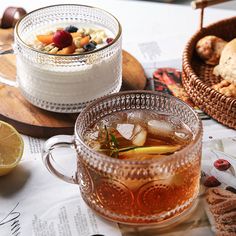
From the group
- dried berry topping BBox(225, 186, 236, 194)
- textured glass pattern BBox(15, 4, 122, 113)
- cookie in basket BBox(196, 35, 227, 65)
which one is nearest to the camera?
dried berry topping BBox(225, 186, 236, 194)

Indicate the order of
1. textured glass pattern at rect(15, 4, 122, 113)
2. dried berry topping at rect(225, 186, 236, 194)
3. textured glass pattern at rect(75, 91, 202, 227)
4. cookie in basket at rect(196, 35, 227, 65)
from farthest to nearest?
cookie in basket at rect(196, 35, 227, 65) → textured glass pattern at rect(15, 4, 122, 113) → dried berry topping at rect(225, 186, 236, 194) → textured glass pattern at rect(75, 91, 202, 227)

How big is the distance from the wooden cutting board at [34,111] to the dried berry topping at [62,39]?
120 mm

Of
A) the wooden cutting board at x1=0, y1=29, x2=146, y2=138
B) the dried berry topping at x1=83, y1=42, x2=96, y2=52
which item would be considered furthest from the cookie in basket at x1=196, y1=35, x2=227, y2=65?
the dried berry topping at x1=83, y1=42, x2=96, y2=52

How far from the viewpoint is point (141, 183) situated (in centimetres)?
73

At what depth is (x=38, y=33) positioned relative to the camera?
1075 millimetres

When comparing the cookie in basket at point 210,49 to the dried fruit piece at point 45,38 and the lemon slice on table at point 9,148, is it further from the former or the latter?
the lemon slice on table at point 9,148

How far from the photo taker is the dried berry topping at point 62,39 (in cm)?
98

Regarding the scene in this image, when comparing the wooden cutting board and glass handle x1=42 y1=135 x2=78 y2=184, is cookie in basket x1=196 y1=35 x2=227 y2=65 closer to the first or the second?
the wooden cutting board

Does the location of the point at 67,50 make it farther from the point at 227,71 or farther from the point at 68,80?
the point at 227,71

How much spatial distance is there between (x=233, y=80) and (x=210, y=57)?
99mm

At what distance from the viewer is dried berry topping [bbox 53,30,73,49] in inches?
38.7

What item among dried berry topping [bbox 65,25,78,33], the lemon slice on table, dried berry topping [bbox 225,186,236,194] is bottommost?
dried berry topping [bbox 225,186,236,194]

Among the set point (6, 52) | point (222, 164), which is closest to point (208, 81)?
point (222, 164)

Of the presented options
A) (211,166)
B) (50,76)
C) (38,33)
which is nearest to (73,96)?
(50,76)
